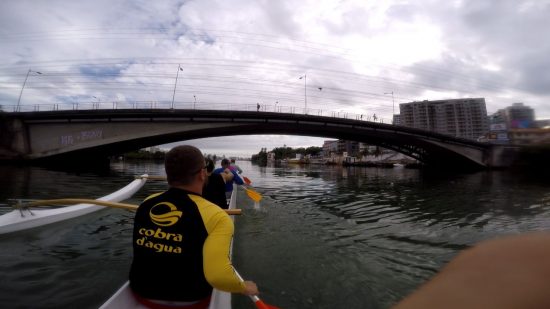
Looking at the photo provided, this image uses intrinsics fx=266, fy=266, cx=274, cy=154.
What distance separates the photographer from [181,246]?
2303 mm

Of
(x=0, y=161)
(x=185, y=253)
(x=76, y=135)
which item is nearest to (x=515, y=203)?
(x=185, y=253)

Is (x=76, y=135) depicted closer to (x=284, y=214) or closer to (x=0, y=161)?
(x=0, y=161)

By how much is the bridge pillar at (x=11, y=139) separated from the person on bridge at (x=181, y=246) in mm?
36505

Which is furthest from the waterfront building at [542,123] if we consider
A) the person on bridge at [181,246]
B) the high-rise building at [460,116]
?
the person on bridge at [181,246]

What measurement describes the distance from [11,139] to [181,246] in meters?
37.5

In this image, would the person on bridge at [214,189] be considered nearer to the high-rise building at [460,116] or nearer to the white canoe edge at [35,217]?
the white canoe edge at [35,217]

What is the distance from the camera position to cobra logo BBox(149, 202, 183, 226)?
7.63ft

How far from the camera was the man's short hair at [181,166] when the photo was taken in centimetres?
245

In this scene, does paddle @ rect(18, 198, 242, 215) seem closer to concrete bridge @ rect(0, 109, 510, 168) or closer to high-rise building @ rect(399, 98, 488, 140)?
high-rise building @ rect(399, 98, 488, 140)

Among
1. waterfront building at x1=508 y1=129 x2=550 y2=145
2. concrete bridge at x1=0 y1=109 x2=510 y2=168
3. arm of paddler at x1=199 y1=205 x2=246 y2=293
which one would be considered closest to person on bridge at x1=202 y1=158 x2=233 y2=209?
arm of paddler at x1=199 y1=205 x2=246 y2=293

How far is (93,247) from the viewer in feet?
18.5

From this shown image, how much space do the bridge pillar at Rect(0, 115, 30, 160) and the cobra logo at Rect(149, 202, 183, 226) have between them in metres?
36.6

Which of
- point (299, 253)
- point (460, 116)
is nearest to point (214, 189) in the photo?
point (299, 253)

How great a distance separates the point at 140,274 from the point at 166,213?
0.65 metres
